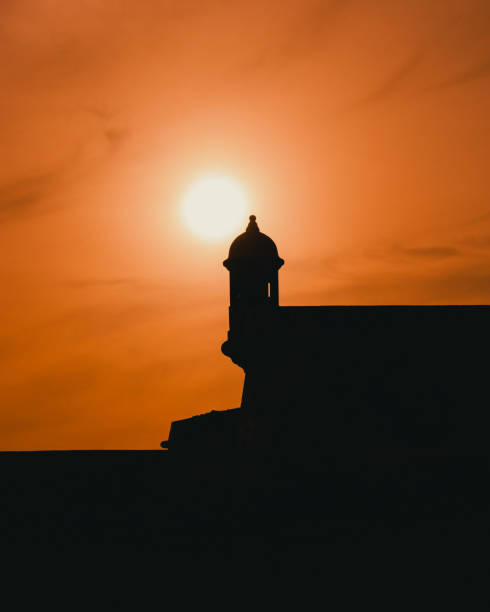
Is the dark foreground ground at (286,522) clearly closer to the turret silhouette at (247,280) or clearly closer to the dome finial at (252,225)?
the turret silhouette at (247,280)

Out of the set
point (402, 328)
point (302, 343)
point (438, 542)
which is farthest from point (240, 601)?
point (402, 328)

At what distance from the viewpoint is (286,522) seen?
17.8 m

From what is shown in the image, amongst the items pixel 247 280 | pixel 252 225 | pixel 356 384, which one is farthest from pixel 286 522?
pixel 252 225

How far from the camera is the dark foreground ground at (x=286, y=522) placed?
16391 mm

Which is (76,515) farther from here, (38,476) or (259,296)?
(259,296)

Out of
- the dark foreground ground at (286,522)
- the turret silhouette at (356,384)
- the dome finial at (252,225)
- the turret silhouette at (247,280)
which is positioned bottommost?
the dark foreground ground at (286,522)

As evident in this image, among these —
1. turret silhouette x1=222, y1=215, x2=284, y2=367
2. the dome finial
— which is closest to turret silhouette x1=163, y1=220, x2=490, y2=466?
turret silhouette x1=222, y1=215, x2=284, y2=367

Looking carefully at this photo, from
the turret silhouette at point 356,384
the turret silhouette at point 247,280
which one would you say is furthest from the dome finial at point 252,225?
the turret silhouette at point 356,384

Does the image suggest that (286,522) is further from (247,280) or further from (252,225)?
(252,225)

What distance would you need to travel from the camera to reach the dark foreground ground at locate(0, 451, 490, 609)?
16.4m

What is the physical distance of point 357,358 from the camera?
20156 mm

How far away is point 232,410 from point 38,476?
626 centimetres

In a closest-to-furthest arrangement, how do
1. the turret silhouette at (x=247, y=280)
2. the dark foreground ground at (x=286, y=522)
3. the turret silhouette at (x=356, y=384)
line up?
the dark foreground ground at (x=286, y=522) → the turret silhouette at (x=356, y=384) → the turret silhouette at (x=247, y=280)

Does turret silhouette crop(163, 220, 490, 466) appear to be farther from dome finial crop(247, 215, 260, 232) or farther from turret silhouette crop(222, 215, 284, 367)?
dome finial crop(247, 215, 260, 232)
